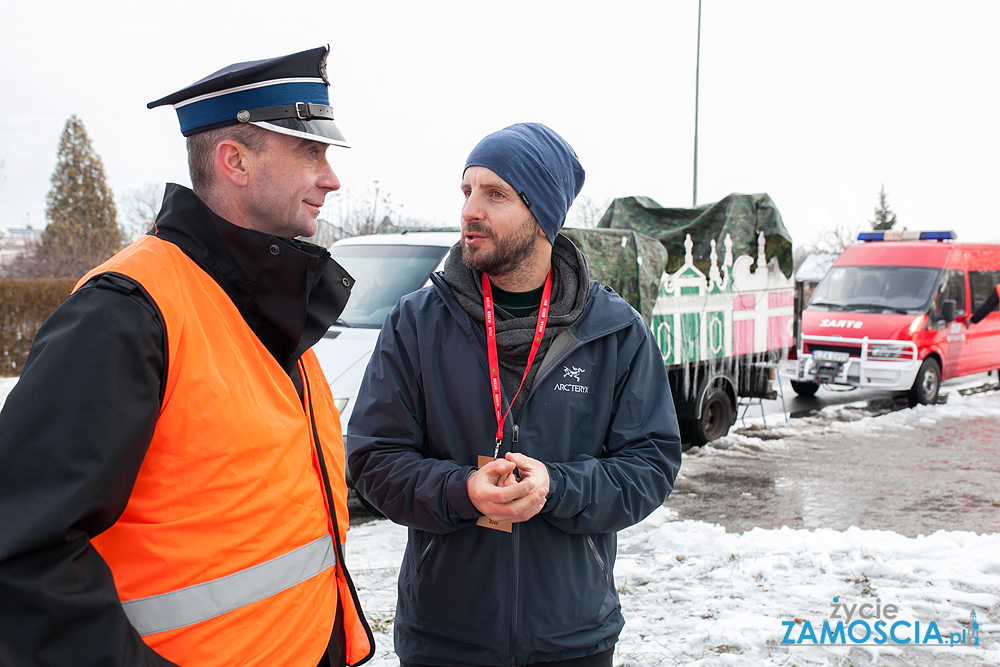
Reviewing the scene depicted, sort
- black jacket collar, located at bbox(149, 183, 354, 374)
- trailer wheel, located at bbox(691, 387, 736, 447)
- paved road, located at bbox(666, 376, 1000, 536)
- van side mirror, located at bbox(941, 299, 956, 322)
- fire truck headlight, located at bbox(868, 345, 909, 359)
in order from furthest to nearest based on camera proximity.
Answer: van side mirror, located at bbox(941, 299, 956, 322) < fire truck headlight, located at bbox(868, 345, 909, 359) < trailer wheel, located at bbox(691, 387, 736, 447) < paved road, located at bbox(666, 376, 1000, 536) < black jacket collar, located at bbox(149, 183, 354, 374)

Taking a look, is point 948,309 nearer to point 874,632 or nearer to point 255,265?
point 874,632

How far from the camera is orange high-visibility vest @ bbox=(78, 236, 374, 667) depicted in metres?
1.35

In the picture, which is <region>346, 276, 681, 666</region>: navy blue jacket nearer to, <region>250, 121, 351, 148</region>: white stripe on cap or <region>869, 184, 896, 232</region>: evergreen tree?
<region>250, 121, 351, 148</region>: white stripe on cap

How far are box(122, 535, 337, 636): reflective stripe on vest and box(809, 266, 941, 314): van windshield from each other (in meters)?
12.3

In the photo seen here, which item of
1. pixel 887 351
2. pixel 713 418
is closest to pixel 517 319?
pixel 713 418

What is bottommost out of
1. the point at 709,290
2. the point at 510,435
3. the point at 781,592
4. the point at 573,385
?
the point at 781,592

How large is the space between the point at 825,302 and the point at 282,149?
12611mm

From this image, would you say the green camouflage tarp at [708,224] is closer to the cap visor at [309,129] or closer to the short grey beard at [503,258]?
the short grey beard at [503,258]

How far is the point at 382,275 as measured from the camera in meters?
6.66

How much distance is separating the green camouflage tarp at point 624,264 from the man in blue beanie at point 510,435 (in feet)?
15.6

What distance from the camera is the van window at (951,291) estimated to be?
1206cm

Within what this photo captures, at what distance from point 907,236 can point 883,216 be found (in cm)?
4228

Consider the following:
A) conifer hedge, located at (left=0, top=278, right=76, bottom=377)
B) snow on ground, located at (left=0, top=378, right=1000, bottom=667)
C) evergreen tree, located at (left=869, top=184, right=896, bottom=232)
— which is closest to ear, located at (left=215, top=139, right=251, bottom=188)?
snow on ground, located at (left=0, top=378, right=1000, bottom=667)

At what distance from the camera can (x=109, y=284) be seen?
4.28ft
